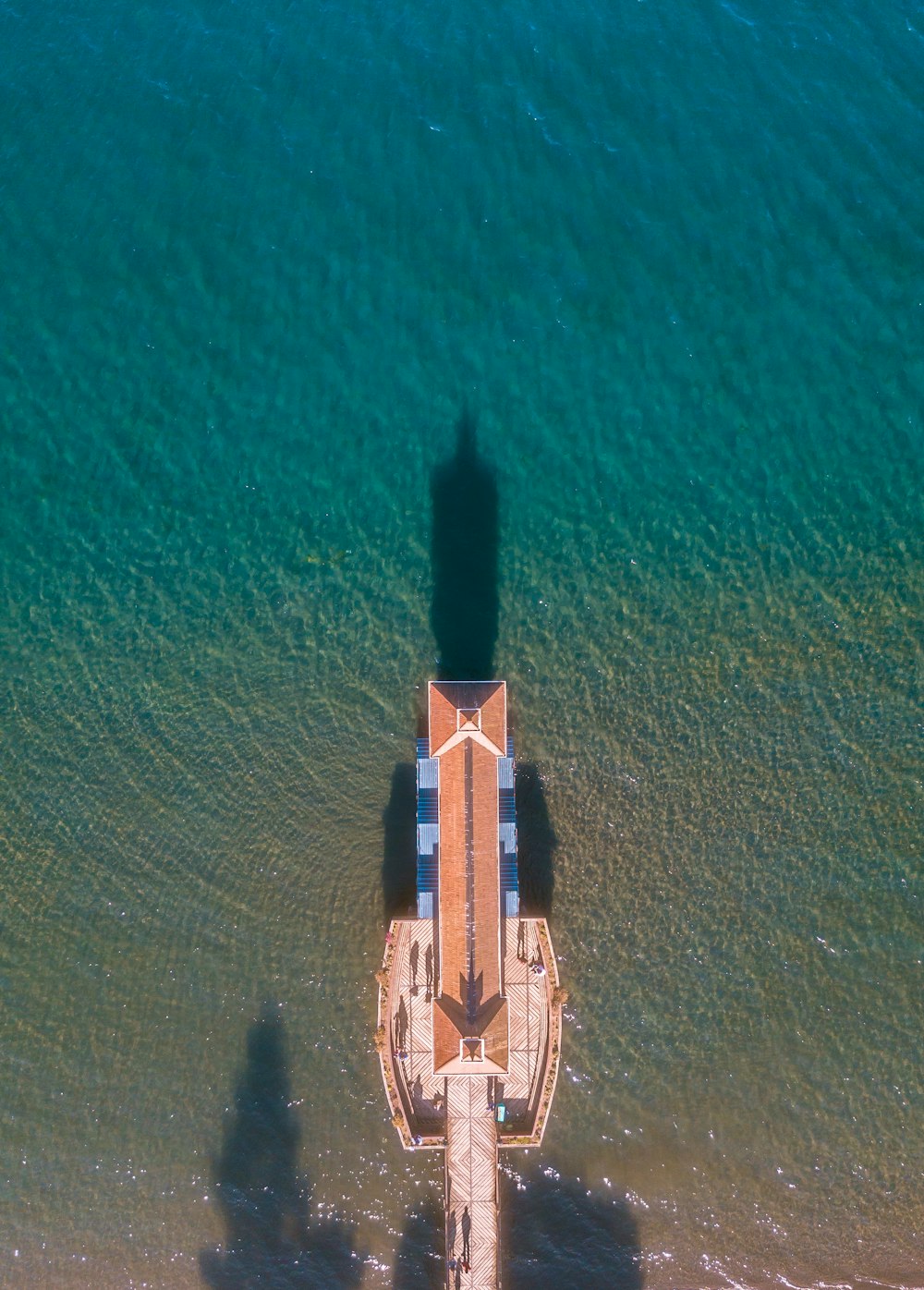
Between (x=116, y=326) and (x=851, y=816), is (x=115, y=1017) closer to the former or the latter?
(x=116, y=326)

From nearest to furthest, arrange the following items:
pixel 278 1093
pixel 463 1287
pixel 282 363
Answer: pixel 463 1287
pixel 278 1093
pixel 282 363

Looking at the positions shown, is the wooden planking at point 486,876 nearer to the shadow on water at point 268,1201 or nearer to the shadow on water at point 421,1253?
the shadow on water at point 268,1201

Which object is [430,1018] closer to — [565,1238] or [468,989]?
[468,989]

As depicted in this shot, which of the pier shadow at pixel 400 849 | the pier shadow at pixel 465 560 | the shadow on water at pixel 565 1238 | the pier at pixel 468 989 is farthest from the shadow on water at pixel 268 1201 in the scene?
the pier shadow at pixel 465 560

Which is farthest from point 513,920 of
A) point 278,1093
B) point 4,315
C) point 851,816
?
point 4,315

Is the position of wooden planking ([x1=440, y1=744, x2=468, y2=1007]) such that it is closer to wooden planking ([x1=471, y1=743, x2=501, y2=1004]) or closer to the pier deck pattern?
wooden planking ([x1=471, y1=743, x2=501, y2=1004])

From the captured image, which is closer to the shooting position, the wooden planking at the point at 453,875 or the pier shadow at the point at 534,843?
the wooden planking at the point at 453,875

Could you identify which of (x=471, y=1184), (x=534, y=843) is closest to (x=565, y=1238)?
(x=471, y=1184)
